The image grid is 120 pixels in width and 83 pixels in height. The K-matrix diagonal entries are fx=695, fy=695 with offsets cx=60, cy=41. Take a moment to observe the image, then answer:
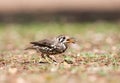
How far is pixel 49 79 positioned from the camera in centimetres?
1091

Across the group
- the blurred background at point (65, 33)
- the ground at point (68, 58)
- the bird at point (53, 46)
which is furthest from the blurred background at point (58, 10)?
the bird at point (53, 46)

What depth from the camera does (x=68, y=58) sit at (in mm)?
13969

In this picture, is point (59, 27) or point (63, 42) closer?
point (63, 42)

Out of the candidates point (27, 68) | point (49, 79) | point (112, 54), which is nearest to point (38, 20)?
point (112, 54)

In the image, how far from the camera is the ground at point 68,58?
437 inches

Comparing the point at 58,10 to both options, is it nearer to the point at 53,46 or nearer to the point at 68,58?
the point at 68,58

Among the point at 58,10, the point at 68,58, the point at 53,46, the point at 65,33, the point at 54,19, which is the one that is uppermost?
the point at 58,10

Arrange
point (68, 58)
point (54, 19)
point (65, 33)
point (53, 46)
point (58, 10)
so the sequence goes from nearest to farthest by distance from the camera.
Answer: point (53, 46), point (68, 58), point (65, 33), point (54, 19), point (58, 10)

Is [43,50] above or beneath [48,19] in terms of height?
beneath

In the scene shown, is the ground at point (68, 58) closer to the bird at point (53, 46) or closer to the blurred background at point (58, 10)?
the bird at point (53, 46)

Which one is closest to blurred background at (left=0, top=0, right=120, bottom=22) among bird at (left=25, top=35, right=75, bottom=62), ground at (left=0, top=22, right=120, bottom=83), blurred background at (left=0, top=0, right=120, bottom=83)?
blurred background at (left=0, top=0, right=120, bottom=83)

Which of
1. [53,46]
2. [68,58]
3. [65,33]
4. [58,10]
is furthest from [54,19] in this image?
[53,46]

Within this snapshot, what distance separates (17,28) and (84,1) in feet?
33.3

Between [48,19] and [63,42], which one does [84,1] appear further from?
[63,42]
